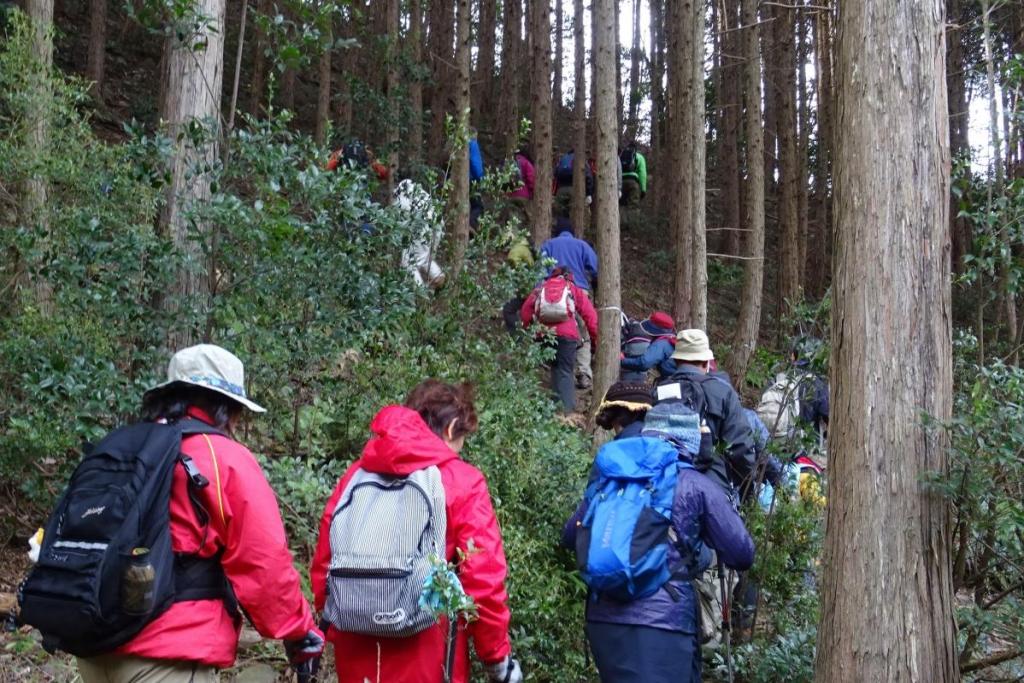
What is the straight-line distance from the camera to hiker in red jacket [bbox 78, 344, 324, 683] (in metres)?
3.26

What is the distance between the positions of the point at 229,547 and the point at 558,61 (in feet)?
96.6

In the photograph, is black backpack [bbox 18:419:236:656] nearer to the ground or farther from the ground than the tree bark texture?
nearer to the ground

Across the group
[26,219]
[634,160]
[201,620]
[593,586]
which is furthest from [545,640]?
[634,160]

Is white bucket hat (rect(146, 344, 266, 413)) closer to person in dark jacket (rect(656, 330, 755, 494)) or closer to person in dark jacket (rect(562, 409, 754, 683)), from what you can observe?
person in dark jacket (rect(562, 409, 754, 683))

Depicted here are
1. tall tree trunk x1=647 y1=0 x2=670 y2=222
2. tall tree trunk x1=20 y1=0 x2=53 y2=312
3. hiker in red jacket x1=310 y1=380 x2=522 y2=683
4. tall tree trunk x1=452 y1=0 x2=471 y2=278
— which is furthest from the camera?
tall tree trunk x1=647 y1=0 x2=670 y2=222

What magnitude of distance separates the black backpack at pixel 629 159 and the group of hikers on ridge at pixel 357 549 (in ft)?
49.8

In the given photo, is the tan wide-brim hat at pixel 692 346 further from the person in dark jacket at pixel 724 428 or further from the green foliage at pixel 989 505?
the green foliage at pixel 989 505

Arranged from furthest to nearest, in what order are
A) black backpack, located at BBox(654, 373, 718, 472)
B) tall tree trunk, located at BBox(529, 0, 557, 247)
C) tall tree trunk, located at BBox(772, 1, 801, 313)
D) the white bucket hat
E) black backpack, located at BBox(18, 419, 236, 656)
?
tall tree trunk, located at BBox(772, 1, 801, 313) < tall tree trunk, located at BBox(529, 0, 557, 247) < black backpack, located at BBox(654, 373, 718, 472) < the white bucket hat < black backpack, located at BBox(18, 419, 236, 656)

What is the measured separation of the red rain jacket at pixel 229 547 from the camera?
10.9ft

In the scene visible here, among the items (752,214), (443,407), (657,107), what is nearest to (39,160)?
(443,407)

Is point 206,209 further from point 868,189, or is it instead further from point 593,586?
point 868,189

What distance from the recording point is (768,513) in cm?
602

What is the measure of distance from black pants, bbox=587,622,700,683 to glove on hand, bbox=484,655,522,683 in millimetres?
532

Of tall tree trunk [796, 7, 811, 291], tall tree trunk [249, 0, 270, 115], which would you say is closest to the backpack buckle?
tall tree trunk [249, 0, 270, 115]
